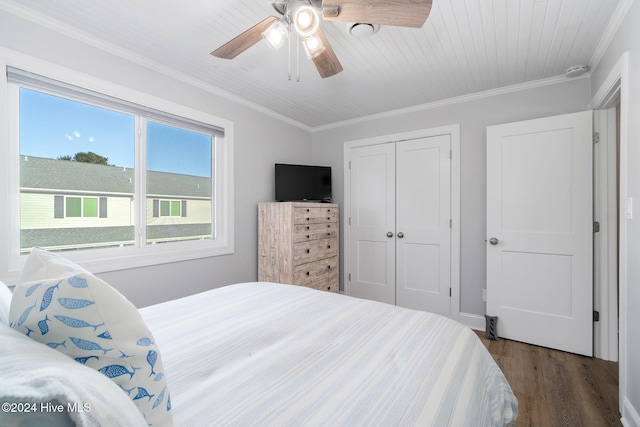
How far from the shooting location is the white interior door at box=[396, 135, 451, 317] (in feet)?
10.2

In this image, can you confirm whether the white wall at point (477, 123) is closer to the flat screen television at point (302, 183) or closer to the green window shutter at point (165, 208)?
the flat screen television at point (302, 183)

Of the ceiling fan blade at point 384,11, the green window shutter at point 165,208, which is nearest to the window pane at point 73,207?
the green window shutter at point 165,208

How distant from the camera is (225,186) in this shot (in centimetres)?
291

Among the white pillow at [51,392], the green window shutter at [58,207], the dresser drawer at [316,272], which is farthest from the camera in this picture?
the dresser drawer at [316,272]

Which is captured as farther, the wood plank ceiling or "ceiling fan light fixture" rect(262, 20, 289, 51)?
the wood plank ceiling

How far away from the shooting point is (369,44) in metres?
2.05

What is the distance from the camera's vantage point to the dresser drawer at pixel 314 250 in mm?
2965

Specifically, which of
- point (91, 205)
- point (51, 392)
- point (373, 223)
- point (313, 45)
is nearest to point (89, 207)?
point (91, 205)

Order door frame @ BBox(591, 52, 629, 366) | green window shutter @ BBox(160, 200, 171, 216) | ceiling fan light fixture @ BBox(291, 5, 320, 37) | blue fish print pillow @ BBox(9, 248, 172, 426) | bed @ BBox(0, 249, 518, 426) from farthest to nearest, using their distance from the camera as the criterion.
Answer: green window shutter @ BBox(160, 200, 171, 216) → door frame @ BBox(591, 52, 629, 366) → ceiling fan light fixture @ BBox(291, 5, 320, 37) → bed @ BBox(0, 249, 518, 426) → blue fish print pillow @ BBox(9, 248, 172, 426)

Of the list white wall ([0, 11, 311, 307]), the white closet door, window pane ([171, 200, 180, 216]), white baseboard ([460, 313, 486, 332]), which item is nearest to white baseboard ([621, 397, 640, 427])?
white baseboard ([460, 313, 486, 332])

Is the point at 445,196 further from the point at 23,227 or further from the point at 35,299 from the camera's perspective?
the point at 23,227

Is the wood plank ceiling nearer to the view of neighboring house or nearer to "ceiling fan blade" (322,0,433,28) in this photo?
"ceiling fan blade" (322,0,433,28)

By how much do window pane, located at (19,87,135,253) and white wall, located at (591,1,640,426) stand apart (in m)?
3.33

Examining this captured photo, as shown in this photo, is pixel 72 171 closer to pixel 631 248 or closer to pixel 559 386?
pixel 631 248
